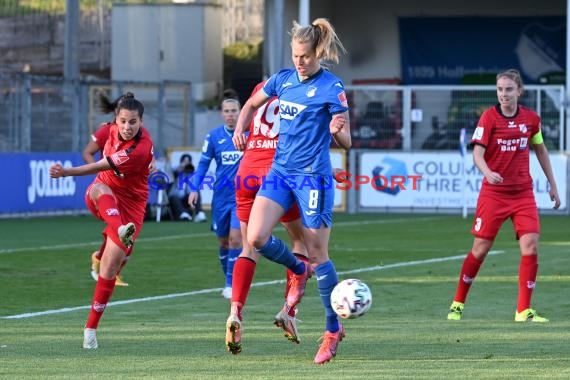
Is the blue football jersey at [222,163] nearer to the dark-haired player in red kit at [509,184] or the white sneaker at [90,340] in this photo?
the dark-haired player in red kit at [509,184]

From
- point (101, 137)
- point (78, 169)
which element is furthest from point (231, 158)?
point (78, 169)

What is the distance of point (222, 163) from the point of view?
1442 centimetres

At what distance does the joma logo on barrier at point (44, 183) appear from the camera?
26359mm

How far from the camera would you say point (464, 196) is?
2845 cm

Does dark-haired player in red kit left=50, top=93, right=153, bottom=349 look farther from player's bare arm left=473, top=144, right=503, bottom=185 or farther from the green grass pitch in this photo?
player's bare arm left=473, top=144, right=503, bottom=185

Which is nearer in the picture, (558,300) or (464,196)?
(558,300)

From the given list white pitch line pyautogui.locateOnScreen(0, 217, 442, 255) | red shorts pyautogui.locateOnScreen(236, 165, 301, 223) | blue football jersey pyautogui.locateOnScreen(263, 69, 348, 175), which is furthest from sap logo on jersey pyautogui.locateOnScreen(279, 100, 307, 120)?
white pitch line pyautogui.locateOnScreen(0, 217, 442, 255)

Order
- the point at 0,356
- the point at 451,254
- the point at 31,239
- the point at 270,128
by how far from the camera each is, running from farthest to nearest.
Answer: the point at 31,239 < the point at 451,254 < the point at 270,128 < the point at 0,356

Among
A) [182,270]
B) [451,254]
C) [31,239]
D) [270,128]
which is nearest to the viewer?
[270,128]

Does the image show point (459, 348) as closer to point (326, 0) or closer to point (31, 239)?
point (31, 239)

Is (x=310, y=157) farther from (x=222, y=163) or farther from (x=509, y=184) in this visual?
(x=222, y=163)

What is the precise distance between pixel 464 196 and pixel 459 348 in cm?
1873

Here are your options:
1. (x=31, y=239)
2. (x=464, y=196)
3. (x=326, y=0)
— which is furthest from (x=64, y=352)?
(x=326, y=0)

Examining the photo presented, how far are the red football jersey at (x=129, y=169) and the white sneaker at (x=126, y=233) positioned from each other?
443mm
